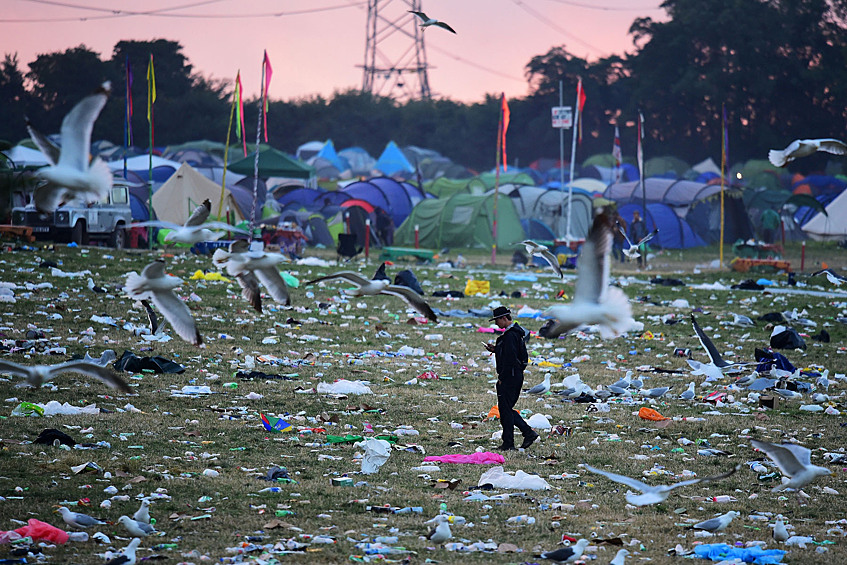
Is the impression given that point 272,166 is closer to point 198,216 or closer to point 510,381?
point 510,381

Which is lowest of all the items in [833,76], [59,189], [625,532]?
[625,532]

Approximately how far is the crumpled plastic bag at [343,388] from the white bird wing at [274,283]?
2884 mm

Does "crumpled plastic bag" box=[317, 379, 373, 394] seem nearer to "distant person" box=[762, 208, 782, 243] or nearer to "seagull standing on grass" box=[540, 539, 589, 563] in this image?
"seagull standing on grass" box=[540, 539, 589, 563]

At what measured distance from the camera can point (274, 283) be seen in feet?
23.7

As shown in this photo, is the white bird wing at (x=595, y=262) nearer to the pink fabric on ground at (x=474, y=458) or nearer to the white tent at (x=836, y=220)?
the pink fabric on ground at (x=474, y=458)

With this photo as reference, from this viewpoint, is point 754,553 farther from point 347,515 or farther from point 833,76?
point 833,76

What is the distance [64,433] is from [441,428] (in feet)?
10.4

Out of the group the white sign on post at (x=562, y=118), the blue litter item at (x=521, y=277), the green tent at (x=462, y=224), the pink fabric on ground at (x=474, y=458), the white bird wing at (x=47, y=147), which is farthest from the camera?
the green tent at (x=462, y=224)

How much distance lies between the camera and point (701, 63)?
60156 mm

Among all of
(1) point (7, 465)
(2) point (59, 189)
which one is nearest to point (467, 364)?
(1) point (7, 465)

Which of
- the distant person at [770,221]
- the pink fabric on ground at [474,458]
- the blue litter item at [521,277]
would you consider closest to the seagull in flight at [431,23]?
the pink fabric on ground at [474,458]

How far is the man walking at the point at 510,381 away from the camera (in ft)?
25.8

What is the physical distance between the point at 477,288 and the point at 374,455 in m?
11.8

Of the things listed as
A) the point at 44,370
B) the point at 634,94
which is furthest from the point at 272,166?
the point at 634,94
